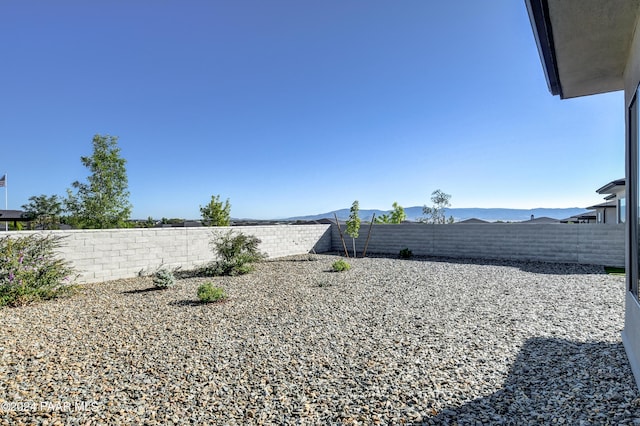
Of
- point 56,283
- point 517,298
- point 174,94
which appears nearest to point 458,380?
point 517,298

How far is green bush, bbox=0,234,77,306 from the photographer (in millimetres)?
5539

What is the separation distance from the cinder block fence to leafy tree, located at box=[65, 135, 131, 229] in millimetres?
4742

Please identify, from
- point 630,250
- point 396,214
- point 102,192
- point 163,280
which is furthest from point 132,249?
point 396,214

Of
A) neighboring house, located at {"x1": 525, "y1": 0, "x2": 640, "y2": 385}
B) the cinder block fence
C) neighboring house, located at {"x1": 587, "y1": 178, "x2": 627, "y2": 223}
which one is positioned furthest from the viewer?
neighboring house, located at {"x1": 587, "y1": 178, "x2": 627, "y2": 223}

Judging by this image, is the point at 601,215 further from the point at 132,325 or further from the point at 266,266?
the point at 132,325

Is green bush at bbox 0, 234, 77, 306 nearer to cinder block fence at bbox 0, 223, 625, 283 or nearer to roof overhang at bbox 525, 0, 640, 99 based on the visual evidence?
cinder block fence at bbox 0, 223, 625, 283

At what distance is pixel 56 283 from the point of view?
6.11 meters

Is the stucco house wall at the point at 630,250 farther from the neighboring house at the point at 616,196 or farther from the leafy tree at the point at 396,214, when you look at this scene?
the leafy tree at the point at 396,214

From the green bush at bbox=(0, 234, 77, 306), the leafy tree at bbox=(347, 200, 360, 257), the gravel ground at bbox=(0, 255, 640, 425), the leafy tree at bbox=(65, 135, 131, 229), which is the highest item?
the leafy tree at bbox=(65, 135, 131, 229)

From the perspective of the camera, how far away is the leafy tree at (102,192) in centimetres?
1212

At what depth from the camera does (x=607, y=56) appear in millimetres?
3000

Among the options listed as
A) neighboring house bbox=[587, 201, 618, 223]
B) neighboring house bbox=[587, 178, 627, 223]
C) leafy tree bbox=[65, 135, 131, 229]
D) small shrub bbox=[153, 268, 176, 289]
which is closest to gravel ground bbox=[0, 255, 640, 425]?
small shrub bbox=[153, 268, 176, 289]

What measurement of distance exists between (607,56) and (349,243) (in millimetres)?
11569

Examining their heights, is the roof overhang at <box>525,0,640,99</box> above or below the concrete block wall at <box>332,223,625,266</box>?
above
